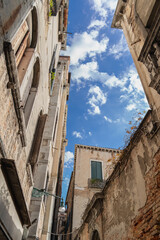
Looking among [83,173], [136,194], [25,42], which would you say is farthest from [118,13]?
[83,173]

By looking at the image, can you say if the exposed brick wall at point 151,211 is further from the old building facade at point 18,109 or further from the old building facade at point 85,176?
the old building facade at point 85,176

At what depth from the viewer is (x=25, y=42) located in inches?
179

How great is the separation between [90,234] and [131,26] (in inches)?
329

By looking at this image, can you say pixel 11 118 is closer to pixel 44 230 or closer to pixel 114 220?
pixel 114 220

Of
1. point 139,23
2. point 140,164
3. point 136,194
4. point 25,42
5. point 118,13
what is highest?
point 118,13

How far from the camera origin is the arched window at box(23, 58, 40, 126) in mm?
5105

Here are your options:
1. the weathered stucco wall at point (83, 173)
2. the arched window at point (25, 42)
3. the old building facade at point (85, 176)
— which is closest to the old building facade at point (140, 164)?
the arched window at point (25, 42)

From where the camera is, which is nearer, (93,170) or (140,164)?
(140,164)

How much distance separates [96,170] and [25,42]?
13661 mm

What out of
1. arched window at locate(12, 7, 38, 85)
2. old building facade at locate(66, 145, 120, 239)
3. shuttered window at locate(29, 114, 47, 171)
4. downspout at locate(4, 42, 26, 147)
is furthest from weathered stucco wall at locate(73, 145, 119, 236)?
downspout at locate(4, 42, 26, 147)

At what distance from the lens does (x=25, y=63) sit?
4.44 meters

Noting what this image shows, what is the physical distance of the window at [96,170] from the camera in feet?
51.4

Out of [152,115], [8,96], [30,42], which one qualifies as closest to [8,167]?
[8,96]

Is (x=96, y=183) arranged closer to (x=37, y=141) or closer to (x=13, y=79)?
(x=37, y=141)
